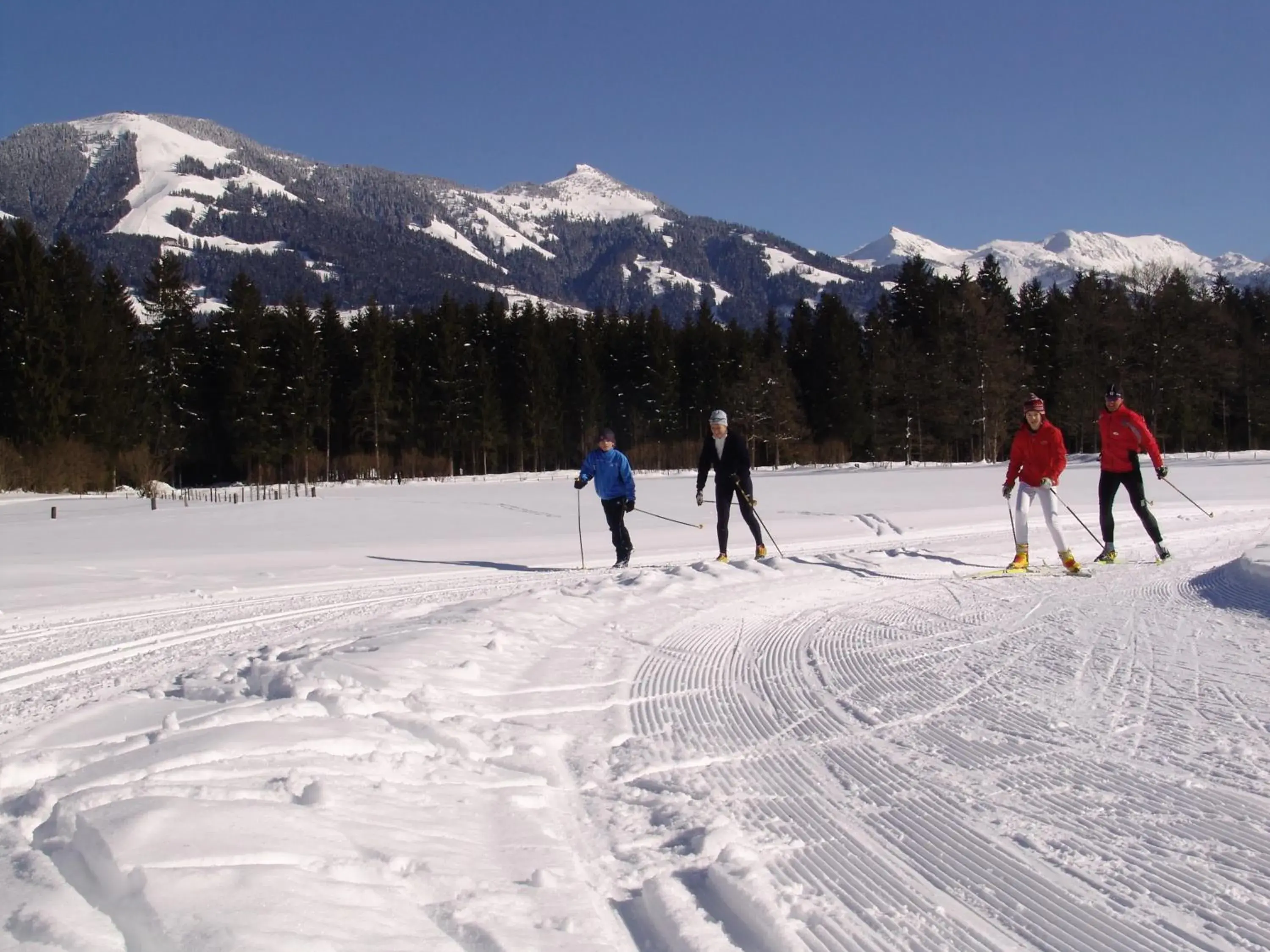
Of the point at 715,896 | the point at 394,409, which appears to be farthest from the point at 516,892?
the point at 394,409

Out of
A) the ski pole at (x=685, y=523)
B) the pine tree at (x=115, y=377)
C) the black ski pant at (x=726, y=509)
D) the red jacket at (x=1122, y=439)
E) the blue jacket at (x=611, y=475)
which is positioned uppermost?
the pine tree at (x=115, y=377)

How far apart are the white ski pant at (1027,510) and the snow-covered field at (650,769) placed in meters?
1.02

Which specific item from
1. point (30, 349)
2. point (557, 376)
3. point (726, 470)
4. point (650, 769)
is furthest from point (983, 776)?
point (557, 376)

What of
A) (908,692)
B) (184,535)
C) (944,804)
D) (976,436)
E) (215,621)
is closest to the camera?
(944,804)

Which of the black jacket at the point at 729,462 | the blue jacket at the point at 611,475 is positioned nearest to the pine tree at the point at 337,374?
the blue jacket at the point at 611,475

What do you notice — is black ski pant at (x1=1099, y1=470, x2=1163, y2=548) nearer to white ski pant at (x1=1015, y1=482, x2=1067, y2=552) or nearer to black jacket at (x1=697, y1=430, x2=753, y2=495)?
white ski pant at (x1=1015, y1=482, x2=1067, y2=552)

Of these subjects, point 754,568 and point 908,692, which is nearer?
point 908,692

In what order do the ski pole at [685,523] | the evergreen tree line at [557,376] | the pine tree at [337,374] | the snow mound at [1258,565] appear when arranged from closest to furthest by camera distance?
the snow mound at [1258,565] < the ski pole at [685,523] < the evergreen tree line at [557,376] < the pine tree at [337,374]

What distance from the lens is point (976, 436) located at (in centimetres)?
5500

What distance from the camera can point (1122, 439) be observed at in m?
10.8

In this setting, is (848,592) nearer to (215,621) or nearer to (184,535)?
(215,621)

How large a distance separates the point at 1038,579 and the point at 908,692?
17.4ft

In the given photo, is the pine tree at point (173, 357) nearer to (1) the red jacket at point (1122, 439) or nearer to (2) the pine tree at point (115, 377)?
(2) the pine tree at point (115, 377)

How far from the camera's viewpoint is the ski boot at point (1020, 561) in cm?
1012
